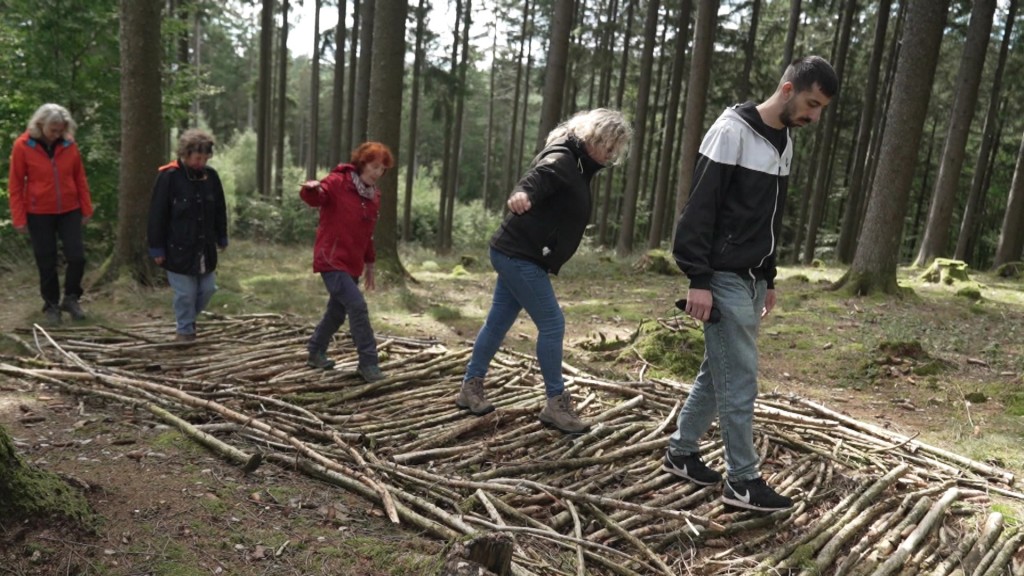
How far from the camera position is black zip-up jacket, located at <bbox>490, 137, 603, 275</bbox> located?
3.88 m

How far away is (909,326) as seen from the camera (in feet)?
27.9

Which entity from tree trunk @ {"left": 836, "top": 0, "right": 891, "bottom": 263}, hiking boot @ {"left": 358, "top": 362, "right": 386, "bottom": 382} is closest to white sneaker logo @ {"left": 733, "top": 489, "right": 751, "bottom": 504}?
hiking boot @ {"left": 358, "top": 362, "right": 386, "bottom": 382}

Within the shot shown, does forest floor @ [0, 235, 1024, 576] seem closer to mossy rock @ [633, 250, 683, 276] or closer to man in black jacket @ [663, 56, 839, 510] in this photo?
mossy rock @ [633, 250, 683, 276]

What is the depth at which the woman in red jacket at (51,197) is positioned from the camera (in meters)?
6.20

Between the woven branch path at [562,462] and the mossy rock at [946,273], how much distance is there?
954cm

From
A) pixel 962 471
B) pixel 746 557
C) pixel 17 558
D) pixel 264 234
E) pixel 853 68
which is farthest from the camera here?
pixel 853 68

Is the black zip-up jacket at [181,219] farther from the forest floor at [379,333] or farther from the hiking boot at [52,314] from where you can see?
the hiking boot at [52,314]

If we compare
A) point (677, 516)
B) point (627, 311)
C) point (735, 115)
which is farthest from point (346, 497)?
point (627, 311)

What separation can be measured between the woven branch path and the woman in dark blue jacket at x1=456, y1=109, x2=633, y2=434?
0.46 metres

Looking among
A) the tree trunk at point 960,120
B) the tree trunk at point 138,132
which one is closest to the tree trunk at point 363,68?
the tree trunk at point 138,132

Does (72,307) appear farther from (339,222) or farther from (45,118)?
(339,222)

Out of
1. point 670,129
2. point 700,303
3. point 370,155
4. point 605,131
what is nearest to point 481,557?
point 700,303

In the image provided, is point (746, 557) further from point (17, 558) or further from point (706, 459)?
point (17, 558)

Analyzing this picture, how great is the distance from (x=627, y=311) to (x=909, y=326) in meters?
3.62
